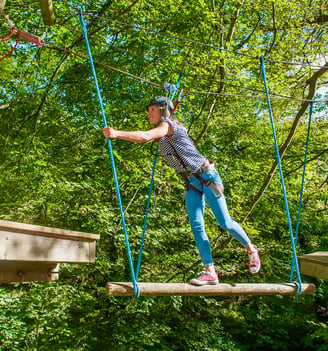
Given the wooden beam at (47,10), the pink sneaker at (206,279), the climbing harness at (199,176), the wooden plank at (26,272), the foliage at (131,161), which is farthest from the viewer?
the foliage at (131,161)

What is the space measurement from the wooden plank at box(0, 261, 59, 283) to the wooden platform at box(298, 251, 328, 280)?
7.39 feet

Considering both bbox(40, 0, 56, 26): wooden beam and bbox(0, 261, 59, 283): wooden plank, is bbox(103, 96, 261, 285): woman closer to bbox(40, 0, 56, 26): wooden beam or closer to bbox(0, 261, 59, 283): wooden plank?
bbox(40, 0, 56, 26): wooden beam

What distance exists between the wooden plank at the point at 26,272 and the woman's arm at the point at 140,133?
155cm

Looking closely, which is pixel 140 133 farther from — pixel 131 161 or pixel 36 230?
pixel 131 161

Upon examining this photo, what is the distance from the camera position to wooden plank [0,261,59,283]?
330 cm

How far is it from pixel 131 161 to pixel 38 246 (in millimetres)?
3994

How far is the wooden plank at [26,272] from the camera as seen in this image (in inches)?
130

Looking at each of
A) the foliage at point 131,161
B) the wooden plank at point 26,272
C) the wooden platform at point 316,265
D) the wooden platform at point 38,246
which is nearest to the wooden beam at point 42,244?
the wooden platform at point 38,246

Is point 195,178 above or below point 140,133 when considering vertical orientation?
below

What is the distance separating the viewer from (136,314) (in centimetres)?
717

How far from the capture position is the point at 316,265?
11.6ft

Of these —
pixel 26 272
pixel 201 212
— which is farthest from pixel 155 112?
pixel 26 272

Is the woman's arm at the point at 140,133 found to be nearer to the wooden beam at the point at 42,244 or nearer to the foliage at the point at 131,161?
the wooden beam at the point at 42,244

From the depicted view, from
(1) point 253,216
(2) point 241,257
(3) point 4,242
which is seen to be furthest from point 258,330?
(3) point 4,242
